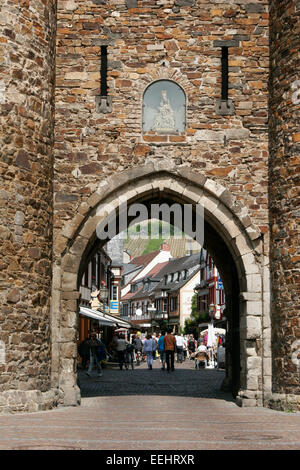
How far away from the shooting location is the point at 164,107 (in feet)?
40.1

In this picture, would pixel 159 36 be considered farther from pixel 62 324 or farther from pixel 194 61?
pixel 62 324

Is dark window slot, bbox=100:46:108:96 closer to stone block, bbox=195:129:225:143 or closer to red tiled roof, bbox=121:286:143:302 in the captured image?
stone block, bbox=195:129:225:143

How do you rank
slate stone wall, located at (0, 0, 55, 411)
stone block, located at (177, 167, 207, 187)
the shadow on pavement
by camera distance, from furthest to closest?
the shadow on pavement, stone block, located at (177, 167, 207, 187), slate stone wall, located at (0, 0, 55, 411)

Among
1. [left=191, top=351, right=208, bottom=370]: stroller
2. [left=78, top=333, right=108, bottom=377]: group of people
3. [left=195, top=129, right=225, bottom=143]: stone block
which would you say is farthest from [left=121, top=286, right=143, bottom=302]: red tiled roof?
[left=195, top=129, right=225, bottom=143]: stone block

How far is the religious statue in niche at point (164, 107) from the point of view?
12211mm

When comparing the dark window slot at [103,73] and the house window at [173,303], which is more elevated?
the dark window slot at [103,73]

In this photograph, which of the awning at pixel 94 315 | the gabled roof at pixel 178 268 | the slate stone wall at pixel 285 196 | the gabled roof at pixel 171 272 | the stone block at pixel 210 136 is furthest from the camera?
the gabled roof at pixel 171 272

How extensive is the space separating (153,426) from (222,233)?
14.7 ft

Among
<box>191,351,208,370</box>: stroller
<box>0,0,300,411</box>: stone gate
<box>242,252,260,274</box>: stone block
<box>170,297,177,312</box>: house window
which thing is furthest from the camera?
<box>170,297,177,312</box>: house window

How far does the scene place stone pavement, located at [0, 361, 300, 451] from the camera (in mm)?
6898

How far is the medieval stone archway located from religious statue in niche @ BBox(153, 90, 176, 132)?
553mm

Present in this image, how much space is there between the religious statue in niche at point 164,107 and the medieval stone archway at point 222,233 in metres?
0.60

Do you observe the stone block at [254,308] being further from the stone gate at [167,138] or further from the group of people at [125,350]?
the group of people at [125,350]

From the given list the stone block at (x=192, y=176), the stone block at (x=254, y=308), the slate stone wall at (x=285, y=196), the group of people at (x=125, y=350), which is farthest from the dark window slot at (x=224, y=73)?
the group of people at (x=125, y=350)
